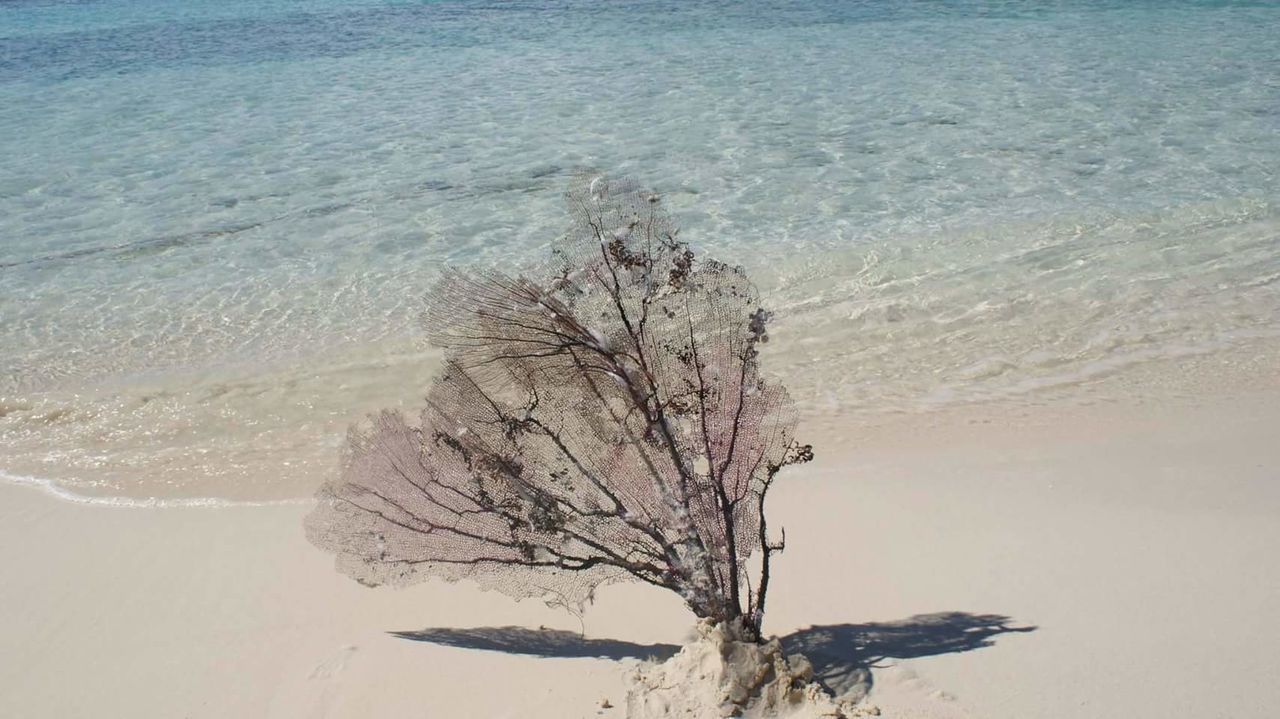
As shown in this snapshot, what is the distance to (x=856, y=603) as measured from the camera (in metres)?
4.26

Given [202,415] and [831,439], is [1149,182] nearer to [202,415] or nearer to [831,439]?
[831,439]

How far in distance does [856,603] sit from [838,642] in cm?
37

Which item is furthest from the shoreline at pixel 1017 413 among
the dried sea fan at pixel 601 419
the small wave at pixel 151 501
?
the dried sea fan at pixel 601 419

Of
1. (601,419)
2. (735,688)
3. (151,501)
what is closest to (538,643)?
(601,419)

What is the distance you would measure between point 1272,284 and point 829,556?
16.9ft

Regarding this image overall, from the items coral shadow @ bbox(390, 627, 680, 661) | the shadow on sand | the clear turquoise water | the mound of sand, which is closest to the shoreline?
the clear turquoise water

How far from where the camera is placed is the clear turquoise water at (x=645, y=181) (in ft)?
23.4

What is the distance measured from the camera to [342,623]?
14.3 feet

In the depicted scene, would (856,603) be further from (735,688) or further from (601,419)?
(601,419)

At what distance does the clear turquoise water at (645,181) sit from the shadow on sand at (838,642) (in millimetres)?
2196

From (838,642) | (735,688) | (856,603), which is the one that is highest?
(856,603)

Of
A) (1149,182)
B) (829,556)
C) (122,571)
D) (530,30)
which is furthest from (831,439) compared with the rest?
(530,30)

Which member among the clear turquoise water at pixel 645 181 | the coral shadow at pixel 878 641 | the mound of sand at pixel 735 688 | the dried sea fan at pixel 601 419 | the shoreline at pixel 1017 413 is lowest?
the mound of sand at pixel 735 688

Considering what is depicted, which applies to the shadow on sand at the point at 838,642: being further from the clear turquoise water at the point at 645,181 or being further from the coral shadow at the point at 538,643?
the clear turquoise water at the point at 645,181
